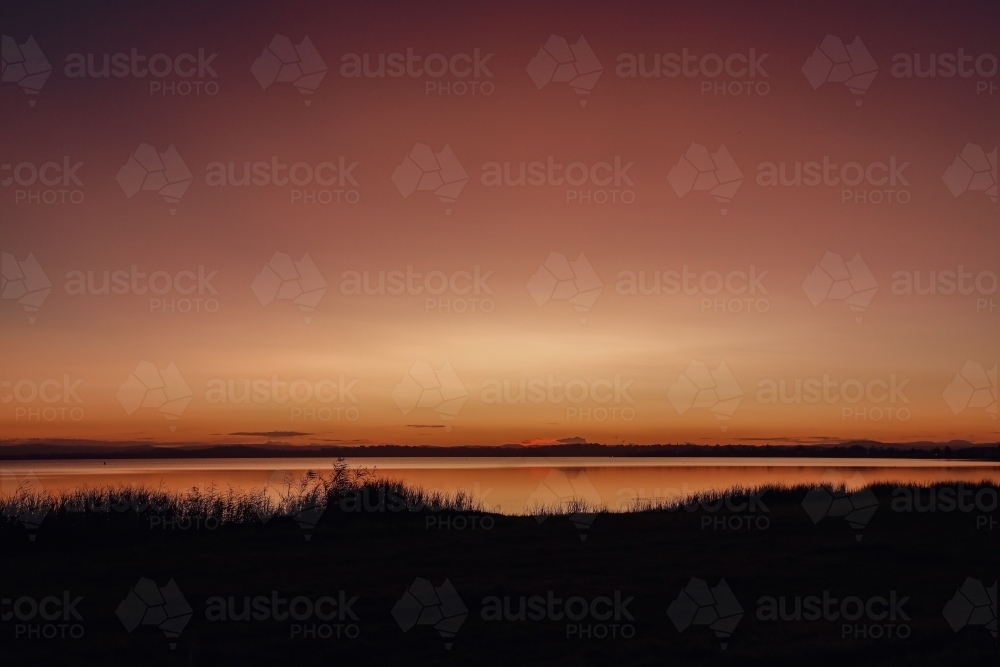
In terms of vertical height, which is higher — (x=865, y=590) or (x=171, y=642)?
(x=171, y=642)

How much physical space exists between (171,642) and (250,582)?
393cm

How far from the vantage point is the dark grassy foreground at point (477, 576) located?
33.8 feet

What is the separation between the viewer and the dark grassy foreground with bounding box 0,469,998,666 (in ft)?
33.8

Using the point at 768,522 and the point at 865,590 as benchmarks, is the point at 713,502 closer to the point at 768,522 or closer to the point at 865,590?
the point at 768,522

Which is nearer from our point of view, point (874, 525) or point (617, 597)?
point (617, 597)

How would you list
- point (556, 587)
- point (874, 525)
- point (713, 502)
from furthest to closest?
point (713, 502)
point (874, 525)
point (556, 587)

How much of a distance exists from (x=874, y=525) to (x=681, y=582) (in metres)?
10.0

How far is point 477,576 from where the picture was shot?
15078mm

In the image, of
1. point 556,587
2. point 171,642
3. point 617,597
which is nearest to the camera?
point 171,642

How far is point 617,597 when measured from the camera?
1309cm

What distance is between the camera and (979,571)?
14438 mm

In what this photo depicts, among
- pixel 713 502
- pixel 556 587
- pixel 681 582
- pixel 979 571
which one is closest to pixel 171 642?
pixel 556 587

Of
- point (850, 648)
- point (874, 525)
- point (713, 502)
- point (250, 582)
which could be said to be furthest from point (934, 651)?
point (713, 502)

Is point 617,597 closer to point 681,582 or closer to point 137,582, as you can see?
point 681,582
